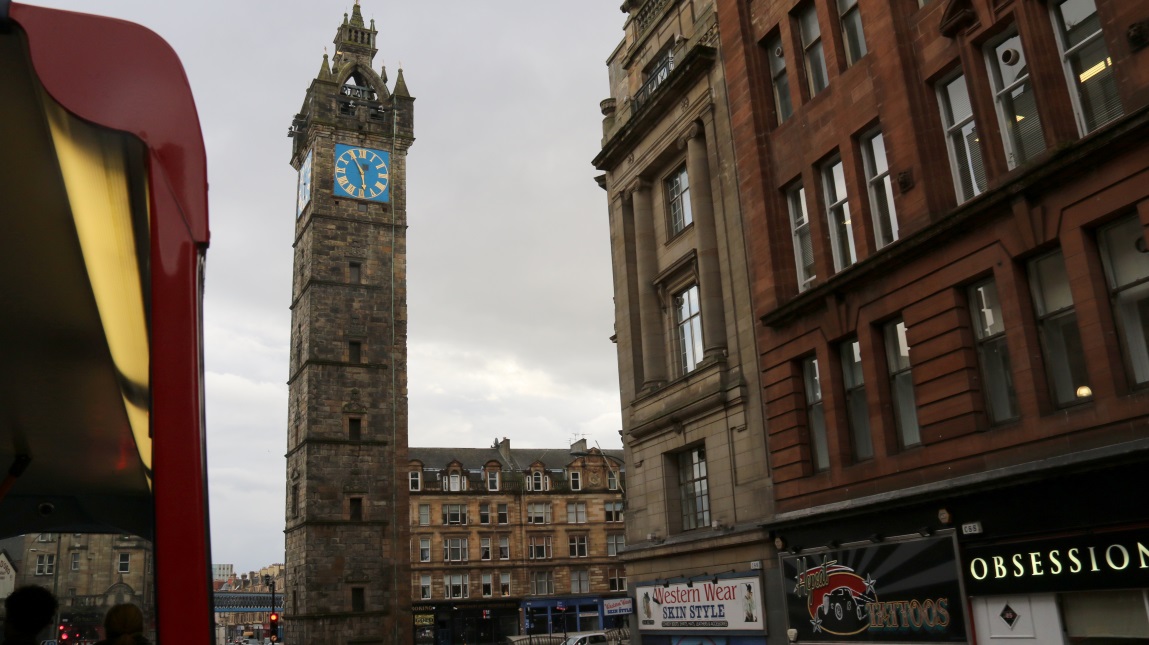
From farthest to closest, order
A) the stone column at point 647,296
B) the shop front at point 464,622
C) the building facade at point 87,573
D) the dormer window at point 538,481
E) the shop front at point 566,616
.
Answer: the dormer window at point 538,481 < the shop front at point 566,616 < the shop front at point 464,622 < the stone column at point 647,296 < the building facade at point 87,573

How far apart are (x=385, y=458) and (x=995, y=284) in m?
38.1

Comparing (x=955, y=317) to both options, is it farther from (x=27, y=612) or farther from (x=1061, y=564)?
(x=27, y=612)

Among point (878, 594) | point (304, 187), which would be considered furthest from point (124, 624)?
point (304, 187)

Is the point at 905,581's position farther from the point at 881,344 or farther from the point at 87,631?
the point at 87,631

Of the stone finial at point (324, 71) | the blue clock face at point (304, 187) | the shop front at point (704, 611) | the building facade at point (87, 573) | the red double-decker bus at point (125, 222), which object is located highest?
the stone finial at point (324, 71)

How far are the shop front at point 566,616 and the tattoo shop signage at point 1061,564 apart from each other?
58387 mm

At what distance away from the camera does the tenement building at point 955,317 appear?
12.1m

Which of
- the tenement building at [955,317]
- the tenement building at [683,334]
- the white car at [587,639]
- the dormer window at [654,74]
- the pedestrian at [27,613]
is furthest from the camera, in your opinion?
the white car at [587,639]

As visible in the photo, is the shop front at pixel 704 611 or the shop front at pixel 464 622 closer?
the shop front at pixel 704 611

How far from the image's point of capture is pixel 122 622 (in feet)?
13.4

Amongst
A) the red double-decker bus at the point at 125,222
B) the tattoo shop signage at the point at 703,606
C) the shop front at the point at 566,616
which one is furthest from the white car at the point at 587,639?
the red double-decker bus at the point at 125,222

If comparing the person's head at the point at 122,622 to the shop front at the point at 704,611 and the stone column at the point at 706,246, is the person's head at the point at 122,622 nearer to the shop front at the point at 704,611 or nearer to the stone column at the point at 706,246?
the shop front at the point at 704,611

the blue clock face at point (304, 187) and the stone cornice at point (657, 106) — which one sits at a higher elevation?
the blue clock face at point (304, 187)

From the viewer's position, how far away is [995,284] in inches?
558
